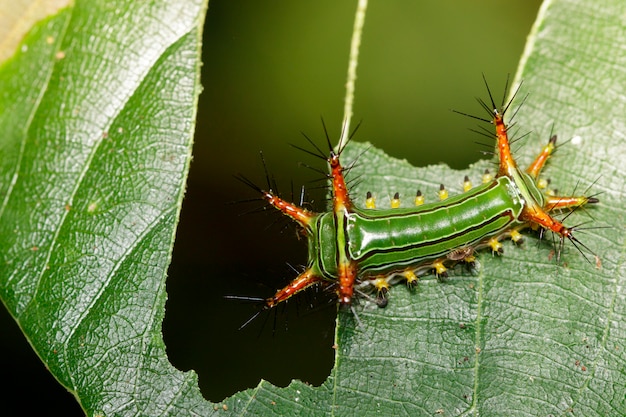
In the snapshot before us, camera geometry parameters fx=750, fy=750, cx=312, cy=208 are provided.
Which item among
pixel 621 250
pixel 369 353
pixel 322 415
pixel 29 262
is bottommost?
pixel 322 415

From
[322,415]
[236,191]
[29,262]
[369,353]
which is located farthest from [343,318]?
[29,262]

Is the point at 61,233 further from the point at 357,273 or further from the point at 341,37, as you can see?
the point at 341,37

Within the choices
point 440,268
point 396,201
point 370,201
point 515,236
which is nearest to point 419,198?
point 396,201

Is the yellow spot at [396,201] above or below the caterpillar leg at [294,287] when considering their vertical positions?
above

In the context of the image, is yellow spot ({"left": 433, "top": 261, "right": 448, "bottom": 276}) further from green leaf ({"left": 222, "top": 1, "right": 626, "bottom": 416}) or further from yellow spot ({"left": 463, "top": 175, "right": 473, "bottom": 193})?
yellow spot ({"left": 463, "top": 175, "right": 473, "bottom": 193})

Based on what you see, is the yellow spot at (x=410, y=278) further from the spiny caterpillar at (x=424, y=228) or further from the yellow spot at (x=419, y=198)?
the yellow spot at (x=419, y=198)

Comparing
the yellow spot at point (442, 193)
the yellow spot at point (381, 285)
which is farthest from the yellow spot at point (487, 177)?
the yellow spot at point (381, 285)
